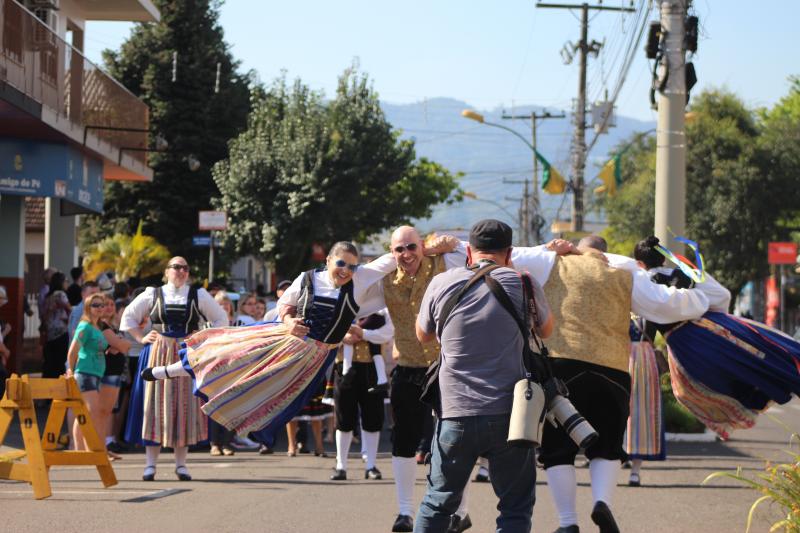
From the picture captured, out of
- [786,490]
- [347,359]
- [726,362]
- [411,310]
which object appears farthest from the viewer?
[347,359]

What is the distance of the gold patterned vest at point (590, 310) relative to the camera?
332 inches

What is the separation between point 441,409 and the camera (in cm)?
709

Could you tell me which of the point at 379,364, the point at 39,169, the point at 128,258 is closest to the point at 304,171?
the point at 128,258

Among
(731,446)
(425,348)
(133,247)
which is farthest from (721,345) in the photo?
(133,247)

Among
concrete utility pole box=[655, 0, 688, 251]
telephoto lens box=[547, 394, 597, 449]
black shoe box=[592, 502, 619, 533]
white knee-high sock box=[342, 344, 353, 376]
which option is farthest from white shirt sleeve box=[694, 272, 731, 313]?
concrete utility pole box=[655, 0, 688, 251]

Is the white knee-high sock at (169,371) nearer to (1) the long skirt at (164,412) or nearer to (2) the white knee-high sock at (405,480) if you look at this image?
(1) the long skirt at (164,412)

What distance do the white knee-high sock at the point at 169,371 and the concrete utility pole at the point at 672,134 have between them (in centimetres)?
721

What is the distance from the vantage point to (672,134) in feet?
54.7

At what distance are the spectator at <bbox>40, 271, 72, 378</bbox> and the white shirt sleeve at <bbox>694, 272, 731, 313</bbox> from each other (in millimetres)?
12091

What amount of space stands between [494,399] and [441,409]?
0.35 meters

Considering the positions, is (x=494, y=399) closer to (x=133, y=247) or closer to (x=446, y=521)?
(x=446, y=521)

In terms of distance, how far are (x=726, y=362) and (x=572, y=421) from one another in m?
2.28

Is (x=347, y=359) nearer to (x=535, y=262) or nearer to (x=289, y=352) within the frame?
(x=289, y=352)

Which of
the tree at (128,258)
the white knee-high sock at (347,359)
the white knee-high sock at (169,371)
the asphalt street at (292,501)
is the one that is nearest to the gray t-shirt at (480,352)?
the asphalt street at (292,501)
